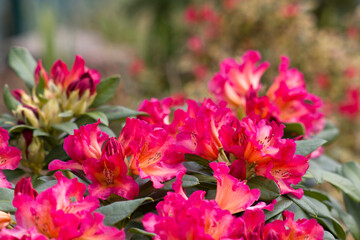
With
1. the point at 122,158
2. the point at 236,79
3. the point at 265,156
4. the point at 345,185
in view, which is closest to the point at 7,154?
the point at 122,158

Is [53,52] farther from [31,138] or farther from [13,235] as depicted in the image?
[13,235]

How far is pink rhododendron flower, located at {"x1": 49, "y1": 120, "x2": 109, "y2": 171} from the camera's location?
639mm

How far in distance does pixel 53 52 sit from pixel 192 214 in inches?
139

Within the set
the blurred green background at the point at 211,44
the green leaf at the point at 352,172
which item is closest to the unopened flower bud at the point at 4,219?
the green leaf at the point at 352,172

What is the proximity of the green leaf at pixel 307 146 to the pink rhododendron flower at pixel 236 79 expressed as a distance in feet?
0.66

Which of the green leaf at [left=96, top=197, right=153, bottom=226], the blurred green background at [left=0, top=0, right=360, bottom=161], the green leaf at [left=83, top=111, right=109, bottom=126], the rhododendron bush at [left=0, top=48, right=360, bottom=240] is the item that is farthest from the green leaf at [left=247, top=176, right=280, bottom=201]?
the blurred green background at [left=0, top=0, right=360, bottom=161]

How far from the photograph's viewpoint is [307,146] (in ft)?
2.49

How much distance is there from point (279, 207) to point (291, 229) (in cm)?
6

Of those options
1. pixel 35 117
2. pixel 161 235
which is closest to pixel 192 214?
pixel 161 235

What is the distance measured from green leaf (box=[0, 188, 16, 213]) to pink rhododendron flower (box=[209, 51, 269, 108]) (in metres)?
0.49

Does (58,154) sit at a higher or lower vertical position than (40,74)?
lower

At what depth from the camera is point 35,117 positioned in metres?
0.88

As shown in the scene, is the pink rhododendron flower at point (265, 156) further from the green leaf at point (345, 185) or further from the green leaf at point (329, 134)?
the green leaf at point (329, 134)

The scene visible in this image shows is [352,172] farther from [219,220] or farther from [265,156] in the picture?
[219,220]
